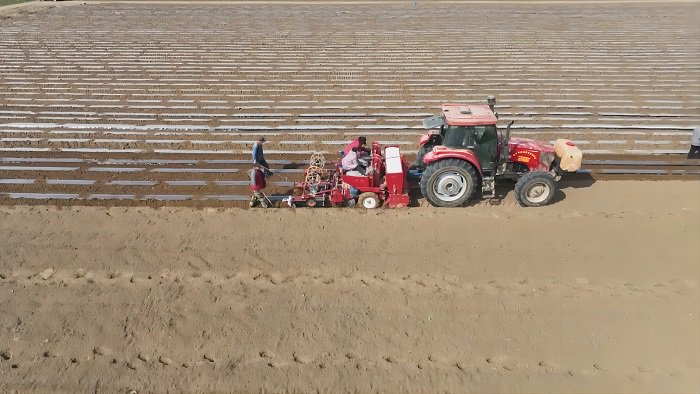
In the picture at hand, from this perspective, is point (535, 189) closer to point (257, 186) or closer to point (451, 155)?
point (451, 155)

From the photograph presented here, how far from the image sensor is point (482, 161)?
7816 millimetres

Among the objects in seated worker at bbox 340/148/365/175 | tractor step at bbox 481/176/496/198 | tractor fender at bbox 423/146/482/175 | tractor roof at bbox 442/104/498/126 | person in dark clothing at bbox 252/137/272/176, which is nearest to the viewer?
tractor roof at bbox 442/104/498/126

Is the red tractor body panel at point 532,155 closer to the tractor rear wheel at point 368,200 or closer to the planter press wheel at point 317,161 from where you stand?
the tractor rear wheel at point 368,200

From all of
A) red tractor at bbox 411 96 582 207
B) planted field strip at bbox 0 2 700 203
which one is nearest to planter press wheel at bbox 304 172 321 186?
planted field strip at bbox 0 2 700 203

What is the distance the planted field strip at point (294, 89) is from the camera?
971 centimetres

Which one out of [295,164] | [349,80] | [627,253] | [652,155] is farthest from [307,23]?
[627,253]

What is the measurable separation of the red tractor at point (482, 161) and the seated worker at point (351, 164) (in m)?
1.10

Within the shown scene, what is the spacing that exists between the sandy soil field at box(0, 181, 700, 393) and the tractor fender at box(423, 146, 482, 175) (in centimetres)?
92

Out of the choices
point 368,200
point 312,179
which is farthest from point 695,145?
point 312,179

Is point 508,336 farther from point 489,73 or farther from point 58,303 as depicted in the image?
point 489,73

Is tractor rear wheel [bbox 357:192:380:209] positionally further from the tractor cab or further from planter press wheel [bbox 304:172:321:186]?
the tractor cab

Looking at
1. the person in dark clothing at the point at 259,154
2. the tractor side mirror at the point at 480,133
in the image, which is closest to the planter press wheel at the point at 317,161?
the person in dark clothing at the point at 259,154

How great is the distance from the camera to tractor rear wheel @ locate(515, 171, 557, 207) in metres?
7.77

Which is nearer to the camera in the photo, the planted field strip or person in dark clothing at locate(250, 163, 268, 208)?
person in dark clothing at locate(250, 163, 268, 208)
